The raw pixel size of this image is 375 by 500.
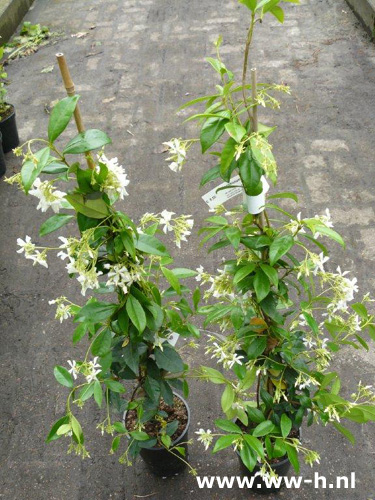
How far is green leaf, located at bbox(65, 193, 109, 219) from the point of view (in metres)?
1.40

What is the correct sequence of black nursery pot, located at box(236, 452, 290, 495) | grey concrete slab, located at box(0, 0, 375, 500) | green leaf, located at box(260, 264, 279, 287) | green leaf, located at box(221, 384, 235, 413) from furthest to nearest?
grey concrete slab, located at box(0, 0, 375, 500), black nursery pot, located at box(236, 452, 290, 495), green leaf, located at box(221, 384, 235, 413), green leaf, located at box(260, 264, 279, 287)

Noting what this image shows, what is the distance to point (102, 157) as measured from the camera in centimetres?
147

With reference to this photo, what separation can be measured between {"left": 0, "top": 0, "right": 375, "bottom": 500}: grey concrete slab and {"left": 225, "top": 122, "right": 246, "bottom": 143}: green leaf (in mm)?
1397

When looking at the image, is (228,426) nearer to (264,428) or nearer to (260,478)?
(264,428)

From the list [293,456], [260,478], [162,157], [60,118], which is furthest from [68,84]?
[162,157]

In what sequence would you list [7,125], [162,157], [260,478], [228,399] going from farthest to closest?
[7,125] → [162,157] → [260,478] → [228,399]

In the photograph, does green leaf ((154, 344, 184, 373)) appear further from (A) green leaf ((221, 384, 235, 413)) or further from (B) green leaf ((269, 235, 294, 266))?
(B) green leaf ((269, 235, 294, 266))

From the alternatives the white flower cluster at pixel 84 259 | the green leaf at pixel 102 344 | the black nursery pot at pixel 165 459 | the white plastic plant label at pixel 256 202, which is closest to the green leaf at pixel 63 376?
the green leaf at pixel 102 344

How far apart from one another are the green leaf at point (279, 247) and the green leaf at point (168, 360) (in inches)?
20.9

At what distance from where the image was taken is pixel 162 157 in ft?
12.5

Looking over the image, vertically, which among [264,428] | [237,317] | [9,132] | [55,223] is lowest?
[9,132]

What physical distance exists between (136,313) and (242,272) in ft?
1.03

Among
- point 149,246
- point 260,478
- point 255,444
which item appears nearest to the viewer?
point 149,246

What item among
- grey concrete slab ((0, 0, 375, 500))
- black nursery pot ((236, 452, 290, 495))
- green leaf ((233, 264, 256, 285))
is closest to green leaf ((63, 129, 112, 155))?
green leaf ((233, 264, 256, 285))
